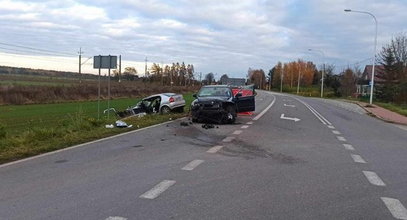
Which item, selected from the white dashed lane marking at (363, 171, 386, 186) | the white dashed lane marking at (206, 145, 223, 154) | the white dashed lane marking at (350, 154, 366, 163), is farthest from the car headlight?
the white dashed lane marking at (363, 171, 386, 186)

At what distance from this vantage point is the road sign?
68.6 feet

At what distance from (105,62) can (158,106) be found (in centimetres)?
591

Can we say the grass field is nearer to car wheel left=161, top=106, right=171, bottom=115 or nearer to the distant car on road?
the distant car on road

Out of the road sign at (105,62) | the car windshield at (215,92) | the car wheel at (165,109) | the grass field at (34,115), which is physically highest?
the road sign at (105,62)

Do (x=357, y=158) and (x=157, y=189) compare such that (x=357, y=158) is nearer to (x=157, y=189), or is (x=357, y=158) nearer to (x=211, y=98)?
(x=157, y=189)

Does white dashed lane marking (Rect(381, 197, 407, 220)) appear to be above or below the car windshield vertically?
below

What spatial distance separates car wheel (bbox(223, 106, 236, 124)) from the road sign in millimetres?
5354

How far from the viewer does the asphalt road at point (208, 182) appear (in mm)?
6156

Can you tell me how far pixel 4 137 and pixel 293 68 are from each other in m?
152

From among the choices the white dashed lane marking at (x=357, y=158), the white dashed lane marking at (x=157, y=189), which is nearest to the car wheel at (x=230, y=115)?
the white dashed lane marking at (x=357, y=158)

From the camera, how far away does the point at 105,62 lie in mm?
21062

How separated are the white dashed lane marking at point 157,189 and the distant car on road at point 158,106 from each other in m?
18.3

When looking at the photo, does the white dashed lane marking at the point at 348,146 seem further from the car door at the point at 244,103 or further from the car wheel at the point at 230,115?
the car door at the point at 244,103

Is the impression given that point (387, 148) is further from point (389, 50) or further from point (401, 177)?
point (389, 50)
